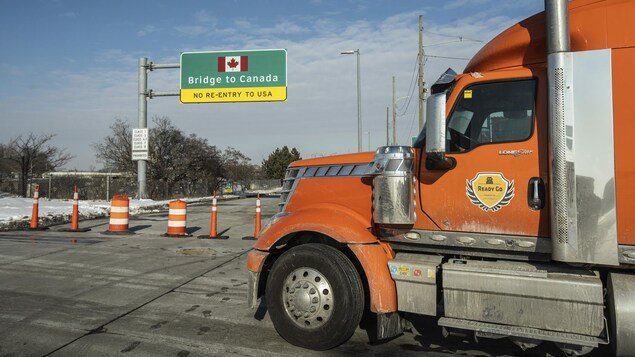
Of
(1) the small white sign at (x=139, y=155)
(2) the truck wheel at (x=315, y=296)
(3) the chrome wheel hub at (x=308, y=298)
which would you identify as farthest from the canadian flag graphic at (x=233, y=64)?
(3) the chrome wheel hub at (x=308, y=298)

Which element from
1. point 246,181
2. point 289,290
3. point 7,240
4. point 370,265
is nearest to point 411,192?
point 370,265

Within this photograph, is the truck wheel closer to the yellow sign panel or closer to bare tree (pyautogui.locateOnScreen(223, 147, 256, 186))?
the yellow sign panel

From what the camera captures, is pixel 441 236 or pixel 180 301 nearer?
pixel 441 236

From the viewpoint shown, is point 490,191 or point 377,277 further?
point 377,277

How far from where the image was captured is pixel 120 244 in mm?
10031

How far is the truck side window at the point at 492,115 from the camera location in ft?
12.2

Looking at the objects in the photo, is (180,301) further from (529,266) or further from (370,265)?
(529,266)

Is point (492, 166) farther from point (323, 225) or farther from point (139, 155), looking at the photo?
point (139, 155)

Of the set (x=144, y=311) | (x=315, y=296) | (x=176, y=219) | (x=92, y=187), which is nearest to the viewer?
(x=315, y=296)

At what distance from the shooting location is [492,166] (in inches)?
148

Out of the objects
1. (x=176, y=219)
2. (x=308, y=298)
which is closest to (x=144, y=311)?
(x=308, y=298)

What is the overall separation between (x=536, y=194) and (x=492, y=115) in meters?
0.76

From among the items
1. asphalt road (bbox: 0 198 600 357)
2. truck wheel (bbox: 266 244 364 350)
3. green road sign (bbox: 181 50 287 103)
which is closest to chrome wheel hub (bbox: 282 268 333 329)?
truck wheel (bbox: 266 244 364 350)

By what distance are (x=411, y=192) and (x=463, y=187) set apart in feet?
1.46
